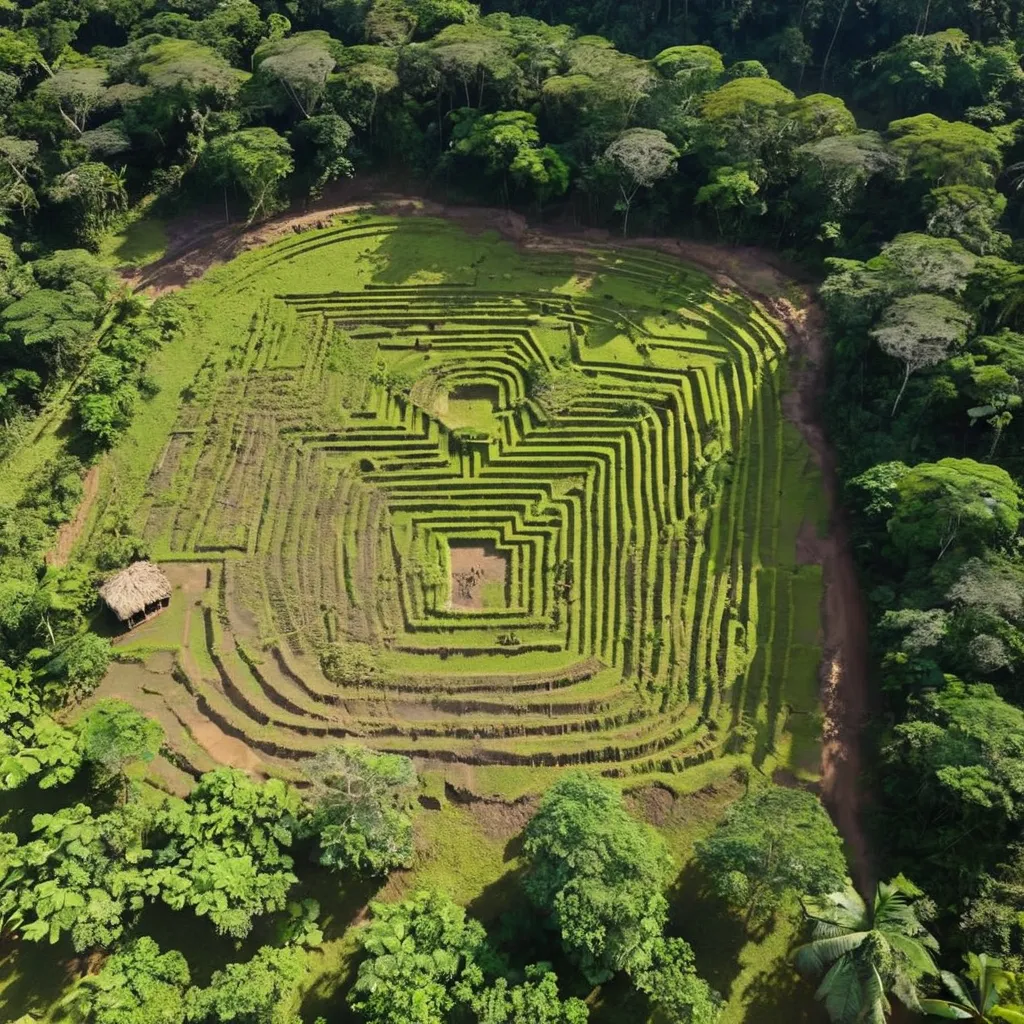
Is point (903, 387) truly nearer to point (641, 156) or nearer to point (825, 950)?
point (641, 156)

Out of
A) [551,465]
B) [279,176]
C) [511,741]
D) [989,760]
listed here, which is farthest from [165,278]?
[989,760]

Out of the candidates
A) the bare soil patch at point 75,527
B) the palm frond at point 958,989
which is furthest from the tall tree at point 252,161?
the palm frond at point 958,989

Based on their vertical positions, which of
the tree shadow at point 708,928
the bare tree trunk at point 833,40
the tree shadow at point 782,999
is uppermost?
the bare tree trunk at point 833,40

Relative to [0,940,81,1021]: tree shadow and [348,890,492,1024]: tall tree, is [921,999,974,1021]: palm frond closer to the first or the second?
[348,890,492,1024]: tall tree

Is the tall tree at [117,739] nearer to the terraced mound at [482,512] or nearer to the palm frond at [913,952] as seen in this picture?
the terraced mound at [482,512]

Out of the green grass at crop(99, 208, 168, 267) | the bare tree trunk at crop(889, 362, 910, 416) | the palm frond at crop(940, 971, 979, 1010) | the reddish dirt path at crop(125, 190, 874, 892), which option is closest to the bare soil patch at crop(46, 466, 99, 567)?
the reddish dirt path at crop(125, 190, 874, 892)

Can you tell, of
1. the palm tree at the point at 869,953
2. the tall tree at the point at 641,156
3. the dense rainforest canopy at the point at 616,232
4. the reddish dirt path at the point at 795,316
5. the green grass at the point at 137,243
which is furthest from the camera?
the green grass at the point at 137,243

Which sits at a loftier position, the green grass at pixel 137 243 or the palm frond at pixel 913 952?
the green grass at pixel 137 243

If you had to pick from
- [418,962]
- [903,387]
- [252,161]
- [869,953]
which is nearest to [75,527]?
[252,161]

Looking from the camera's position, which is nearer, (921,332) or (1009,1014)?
(1009,1014)
